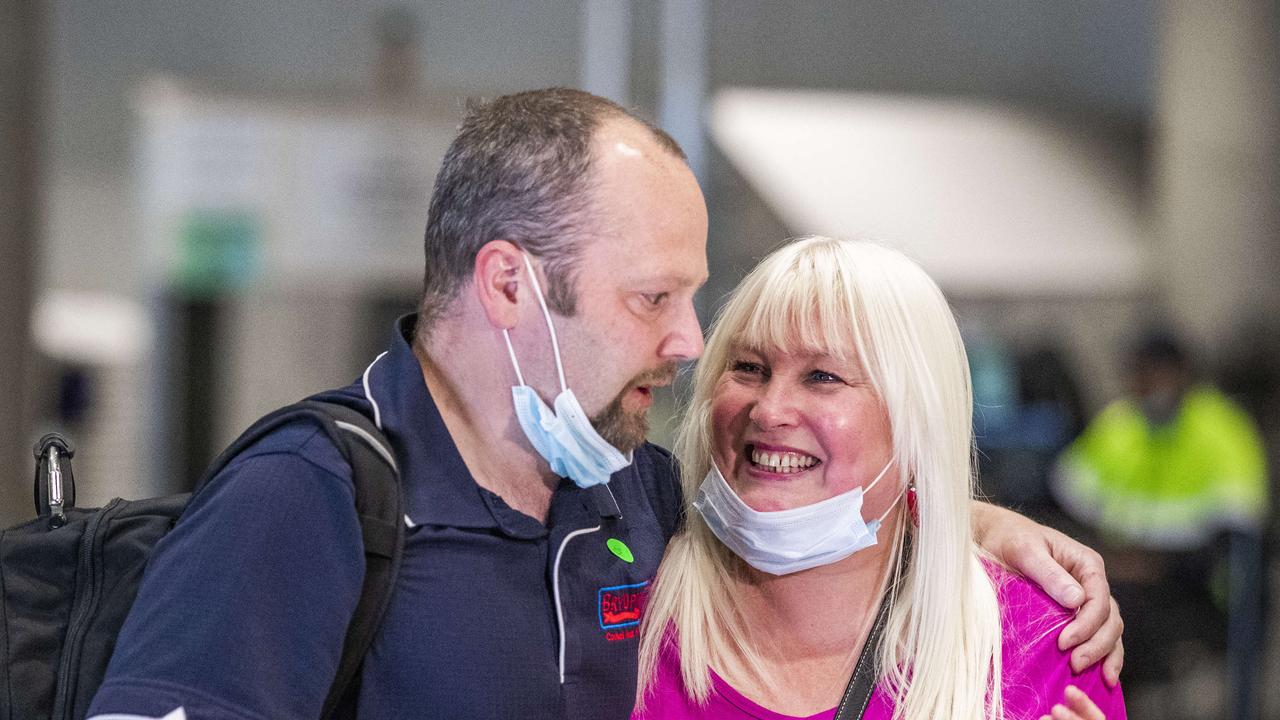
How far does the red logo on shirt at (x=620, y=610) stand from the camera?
1.89 metres

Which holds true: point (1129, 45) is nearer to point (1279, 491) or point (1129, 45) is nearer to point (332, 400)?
point (1279, 491)

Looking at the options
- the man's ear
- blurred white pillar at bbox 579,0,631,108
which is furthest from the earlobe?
blurred white pillar at bbox 579,0,631,108

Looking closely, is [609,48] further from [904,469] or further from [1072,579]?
[1072,579]

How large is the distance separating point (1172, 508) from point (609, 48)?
147 inches

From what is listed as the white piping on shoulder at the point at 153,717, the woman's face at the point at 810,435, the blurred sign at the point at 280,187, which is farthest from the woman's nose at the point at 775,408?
the blurred sign at the point at 280,187

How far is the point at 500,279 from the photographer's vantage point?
70.9 inches

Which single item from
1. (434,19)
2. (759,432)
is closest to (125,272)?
(434,19)

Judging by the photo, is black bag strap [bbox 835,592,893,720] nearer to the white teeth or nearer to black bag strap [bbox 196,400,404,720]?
the white teeth

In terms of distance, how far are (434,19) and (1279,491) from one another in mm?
6987

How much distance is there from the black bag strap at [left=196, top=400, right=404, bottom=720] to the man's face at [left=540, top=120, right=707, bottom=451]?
11.7 inches

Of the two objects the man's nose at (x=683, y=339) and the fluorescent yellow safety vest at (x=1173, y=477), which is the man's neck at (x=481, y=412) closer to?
the man's nose at (x=683, y=339)

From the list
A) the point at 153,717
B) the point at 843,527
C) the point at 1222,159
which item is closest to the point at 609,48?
the point at 843,527

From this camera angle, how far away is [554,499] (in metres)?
1.92

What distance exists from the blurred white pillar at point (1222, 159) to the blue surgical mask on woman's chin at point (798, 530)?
339 inches
